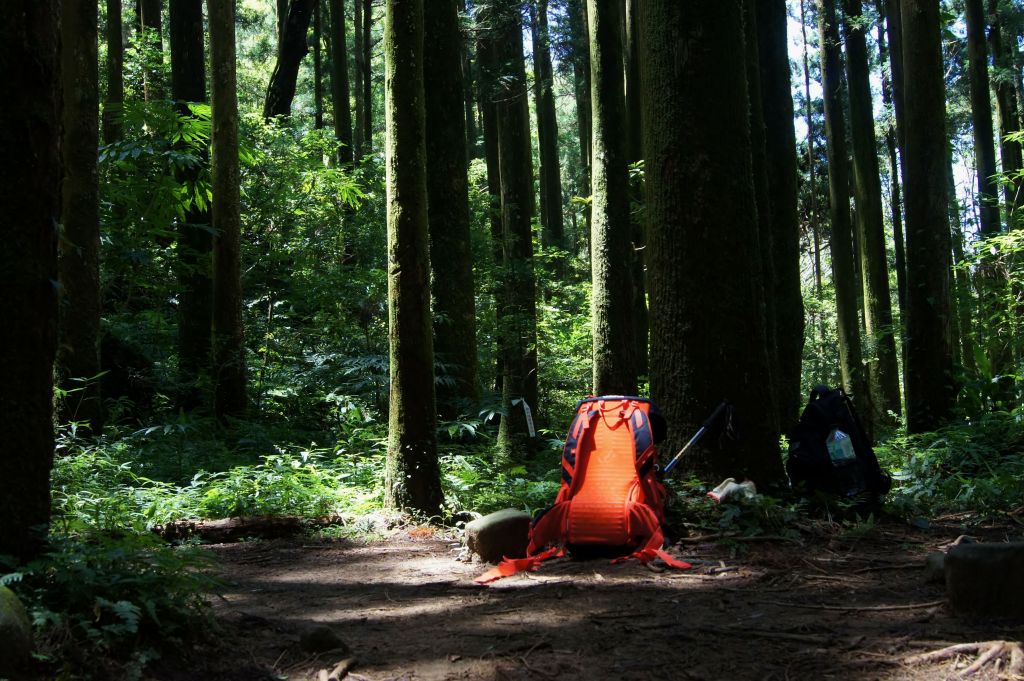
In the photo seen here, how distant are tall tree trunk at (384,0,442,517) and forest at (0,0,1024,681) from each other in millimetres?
26

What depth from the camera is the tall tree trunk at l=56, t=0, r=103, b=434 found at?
938 cm

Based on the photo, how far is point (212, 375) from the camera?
37.9 feet

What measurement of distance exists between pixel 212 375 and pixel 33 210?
8.22 meters

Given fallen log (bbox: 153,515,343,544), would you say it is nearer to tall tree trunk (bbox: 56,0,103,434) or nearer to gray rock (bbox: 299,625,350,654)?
gray rock (bbox: 299,625,350,654)

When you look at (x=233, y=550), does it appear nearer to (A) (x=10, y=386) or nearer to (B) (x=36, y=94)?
(A) (x=10, y=386)

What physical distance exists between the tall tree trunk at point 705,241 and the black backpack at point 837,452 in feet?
1.31

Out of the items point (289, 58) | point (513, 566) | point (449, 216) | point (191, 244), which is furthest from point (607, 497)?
point (289, 58)

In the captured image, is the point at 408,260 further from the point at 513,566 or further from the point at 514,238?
the point at 514,238

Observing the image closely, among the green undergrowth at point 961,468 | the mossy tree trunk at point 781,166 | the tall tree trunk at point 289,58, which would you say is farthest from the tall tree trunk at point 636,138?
the tall tree trunk at point 289,58

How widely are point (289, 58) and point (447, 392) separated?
39.3 ft

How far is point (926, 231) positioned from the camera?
1116 centimetres

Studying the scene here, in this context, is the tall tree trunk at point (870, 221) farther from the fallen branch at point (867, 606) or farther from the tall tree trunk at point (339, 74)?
the fallen branch at point (867, 606)

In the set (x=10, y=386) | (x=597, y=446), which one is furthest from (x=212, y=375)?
(x=10, y=386)

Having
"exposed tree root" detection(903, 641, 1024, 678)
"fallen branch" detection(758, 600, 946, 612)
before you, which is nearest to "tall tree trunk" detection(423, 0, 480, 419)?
"fallen branch" detection(758, 600, 946, 612)
